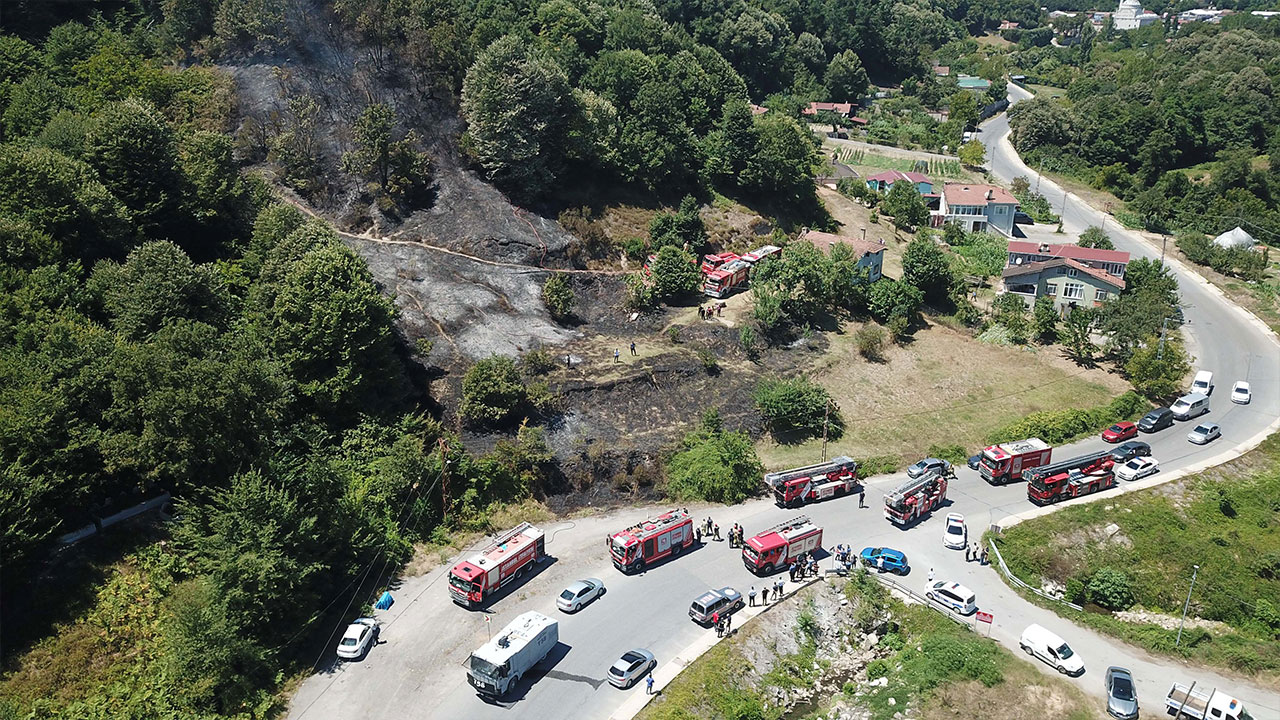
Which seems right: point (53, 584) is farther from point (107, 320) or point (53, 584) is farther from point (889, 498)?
point (889, 498)

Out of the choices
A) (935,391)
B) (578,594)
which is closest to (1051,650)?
(578,594)

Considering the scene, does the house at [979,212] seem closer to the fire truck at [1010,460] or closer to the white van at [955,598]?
the fire truck at [1010,460]

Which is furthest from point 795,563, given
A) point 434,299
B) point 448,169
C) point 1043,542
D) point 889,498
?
point 448,169

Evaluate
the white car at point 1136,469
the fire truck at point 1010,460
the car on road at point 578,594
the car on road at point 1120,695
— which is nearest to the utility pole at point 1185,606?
the car on road at point 1120,695

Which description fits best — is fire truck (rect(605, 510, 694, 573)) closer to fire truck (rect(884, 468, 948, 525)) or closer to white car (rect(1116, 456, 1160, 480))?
fire truck (rect(884, 468, 948, 525))

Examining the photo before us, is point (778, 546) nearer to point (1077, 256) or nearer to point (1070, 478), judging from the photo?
point (1070, 478)

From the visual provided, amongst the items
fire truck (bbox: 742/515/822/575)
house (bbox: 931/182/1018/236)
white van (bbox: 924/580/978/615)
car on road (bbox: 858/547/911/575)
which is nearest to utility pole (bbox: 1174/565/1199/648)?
white van (bbox: 924/580/978/615)
